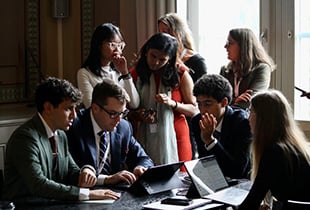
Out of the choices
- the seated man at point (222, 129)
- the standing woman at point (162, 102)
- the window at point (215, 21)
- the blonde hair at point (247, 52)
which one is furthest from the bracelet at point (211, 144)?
the window at point (215, 21)

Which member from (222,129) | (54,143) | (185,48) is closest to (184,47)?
(185,48)

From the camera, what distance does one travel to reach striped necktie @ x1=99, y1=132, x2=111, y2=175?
282 centimetres

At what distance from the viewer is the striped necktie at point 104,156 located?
2818mm

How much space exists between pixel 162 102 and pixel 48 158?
3.43 ft

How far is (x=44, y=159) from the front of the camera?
251 centimetres

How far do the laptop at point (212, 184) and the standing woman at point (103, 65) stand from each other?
3.31 ft

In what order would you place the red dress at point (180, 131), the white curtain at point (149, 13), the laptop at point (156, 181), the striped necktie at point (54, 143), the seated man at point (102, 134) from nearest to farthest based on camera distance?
the laptop at point (156, 181)
the striped necktie at point (54, 143)
the seated man at point (102, 134)
the red dress at point (180, 131)
the white curtain at point (149, 13)

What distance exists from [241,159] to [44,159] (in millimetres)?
953

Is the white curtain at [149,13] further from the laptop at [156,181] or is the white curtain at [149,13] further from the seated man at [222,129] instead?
the laptop at [156,181]

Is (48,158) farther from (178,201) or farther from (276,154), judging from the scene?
(276,154)

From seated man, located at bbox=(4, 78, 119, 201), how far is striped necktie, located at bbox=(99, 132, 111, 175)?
0.45ft

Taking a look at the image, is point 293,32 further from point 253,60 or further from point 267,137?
point 267,137

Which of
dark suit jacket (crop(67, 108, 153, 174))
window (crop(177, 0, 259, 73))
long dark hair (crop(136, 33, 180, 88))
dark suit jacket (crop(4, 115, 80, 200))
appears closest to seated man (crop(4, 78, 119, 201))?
dark suit jacket (crop(4, 115, 80, 200))

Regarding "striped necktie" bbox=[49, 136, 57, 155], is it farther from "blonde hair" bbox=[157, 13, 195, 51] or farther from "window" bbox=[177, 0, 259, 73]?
"window" bbox=[177, 0, 259, 73]
